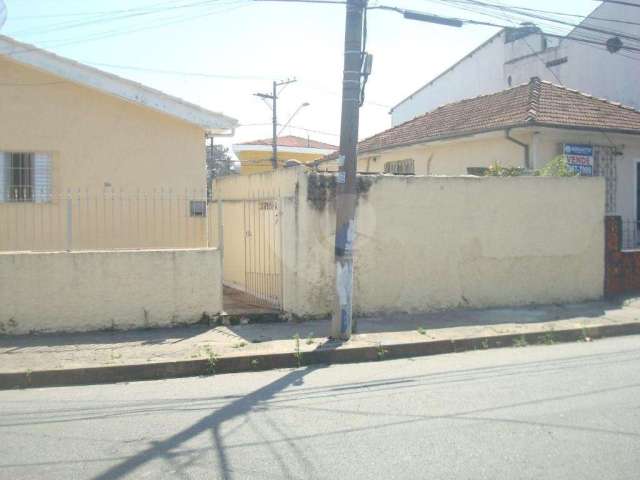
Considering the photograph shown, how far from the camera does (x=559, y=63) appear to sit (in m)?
22.4

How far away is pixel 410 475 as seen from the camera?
13.7 ft

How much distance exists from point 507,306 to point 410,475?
725 centimetres

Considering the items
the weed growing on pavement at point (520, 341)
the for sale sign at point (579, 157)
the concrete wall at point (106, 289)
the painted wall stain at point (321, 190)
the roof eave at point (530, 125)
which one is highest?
the roof eave at point (530, 125)

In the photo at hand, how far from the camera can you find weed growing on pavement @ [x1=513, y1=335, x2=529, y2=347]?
8.80 metres

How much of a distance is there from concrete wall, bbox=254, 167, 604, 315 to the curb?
5.86 ft

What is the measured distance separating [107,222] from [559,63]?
17.3 metres

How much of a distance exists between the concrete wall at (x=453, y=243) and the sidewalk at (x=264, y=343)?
434 mm

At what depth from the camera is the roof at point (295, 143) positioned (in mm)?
33438

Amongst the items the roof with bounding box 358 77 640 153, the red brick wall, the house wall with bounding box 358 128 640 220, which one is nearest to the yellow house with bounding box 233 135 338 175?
the roof with bounding box 358 77 640 153

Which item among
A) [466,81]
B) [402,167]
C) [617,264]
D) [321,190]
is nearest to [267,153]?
[466,81]

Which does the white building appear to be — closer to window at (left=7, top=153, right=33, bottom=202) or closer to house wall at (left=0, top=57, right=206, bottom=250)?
house wall at (left=0, top=57, right=206, bottom=250)

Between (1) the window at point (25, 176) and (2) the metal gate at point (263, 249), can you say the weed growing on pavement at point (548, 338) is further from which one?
(1) the window at point (25, 176)

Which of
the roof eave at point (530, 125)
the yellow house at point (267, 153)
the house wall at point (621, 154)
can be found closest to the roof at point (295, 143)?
the yellow house at point (267, 153)

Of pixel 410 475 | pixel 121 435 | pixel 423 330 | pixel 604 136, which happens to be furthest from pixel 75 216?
pixel 604 136
